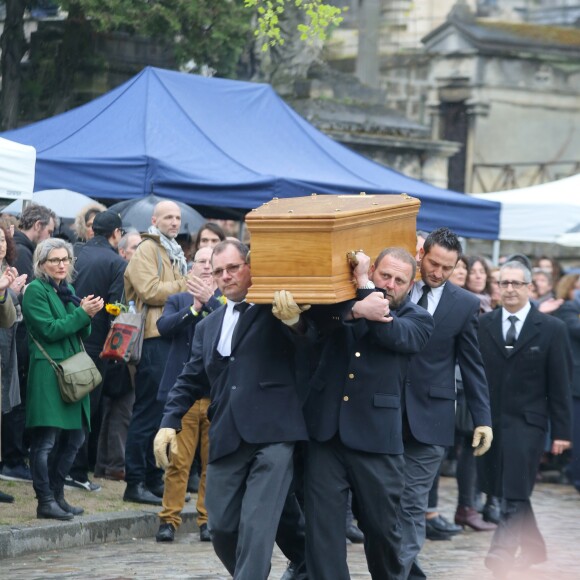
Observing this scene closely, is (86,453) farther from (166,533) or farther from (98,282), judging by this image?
(166,533)

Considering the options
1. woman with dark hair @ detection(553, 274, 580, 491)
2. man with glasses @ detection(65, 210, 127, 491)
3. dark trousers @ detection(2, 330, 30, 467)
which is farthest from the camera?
woman with dark hair @ detection(553, 274, 580, 491)

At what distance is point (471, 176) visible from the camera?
28.5 meters

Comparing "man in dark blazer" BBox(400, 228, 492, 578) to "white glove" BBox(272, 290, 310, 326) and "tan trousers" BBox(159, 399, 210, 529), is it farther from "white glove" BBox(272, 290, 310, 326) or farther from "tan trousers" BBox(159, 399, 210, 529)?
"tan trousers" BBox(159, 399, 210, 529)

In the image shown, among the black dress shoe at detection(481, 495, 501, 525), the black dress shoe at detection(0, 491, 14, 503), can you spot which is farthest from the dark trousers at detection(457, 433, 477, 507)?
the black dress shoe at detection(0, 491, 14, 503)

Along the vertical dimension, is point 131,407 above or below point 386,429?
below

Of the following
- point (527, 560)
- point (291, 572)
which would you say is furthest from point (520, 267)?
point (291, 572)

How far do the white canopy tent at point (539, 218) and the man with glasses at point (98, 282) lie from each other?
557 centimetres

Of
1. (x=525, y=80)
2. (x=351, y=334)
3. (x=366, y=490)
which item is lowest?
(x=366, y=490)

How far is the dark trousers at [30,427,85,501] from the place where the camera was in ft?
33.6

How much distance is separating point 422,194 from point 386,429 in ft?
25.5

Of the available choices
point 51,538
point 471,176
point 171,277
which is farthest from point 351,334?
point 471,176

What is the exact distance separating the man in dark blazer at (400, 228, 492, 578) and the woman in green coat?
2.38m

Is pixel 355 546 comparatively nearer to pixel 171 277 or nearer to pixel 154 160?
pixel 171 277

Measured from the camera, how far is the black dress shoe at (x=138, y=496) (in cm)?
1138
